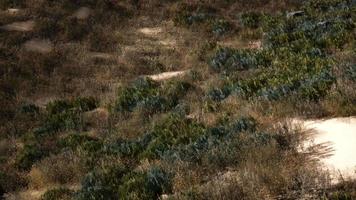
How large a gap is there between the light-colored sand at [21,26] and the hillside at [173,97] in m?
0.08

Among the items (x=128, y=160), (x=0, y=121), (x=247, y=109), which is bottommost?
(x=0, y=121)

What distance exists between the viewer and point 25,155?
39.8 ft

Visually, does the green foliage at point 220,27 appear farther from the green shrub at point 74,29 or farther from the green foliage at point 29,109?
the green foliage at point 29,109

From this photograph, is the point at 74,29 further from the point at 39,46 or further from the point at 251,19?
the point at 251,19

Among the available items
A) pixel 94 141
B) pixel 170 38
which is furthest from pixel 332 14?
pixel 94 141

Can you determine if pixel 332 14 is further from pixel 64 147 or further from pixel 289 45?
pixel 64 147

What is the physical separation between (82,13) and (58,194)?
1586cm

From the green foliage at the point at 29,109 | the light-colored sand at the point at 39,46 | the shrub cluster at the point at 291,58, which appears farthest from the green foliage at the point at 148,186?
the light-colored sand at the point at 39,46

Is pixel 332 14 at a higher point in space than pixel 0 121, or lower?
higher

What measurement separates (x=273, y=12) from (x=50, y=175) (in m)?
14.9

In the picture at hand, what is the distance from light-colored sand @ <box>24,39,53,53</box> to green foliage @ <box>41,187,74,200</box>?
38.5ft

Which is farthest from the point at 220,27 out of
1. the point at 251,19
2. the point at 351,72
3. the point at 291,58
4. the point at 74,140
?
the point at 74,140

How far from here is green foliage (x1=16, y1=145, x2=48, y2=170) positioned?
469 inches

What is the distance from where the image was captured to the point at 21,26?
23.1 meters
